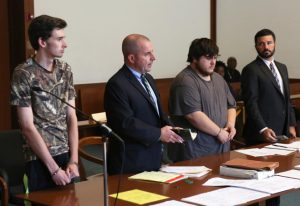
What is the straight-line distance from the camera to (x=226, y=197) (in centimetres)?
248

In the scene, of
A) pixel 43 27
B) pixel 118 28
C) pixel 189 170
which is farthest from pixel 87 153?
pixel 118 28

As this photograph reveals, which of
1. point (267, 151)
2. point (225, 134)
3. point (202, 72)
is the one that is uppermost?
point (202, 72)

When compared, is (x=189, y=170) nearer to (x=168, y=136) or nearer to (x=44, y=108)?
(x=168, y=136)

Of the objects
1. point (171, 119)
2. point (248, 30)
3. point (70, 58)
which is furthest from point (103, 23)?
point (171, 119)

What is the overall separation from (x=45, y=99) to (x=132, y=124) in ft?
1.86

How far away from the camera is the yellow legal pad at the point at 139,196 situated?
2.45 metres

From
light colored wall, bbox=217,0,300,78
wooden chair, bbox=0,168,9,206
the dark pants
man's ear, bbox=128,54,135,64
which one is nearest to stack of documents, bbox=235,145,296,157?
man's ear, bbox=128,54,135,64

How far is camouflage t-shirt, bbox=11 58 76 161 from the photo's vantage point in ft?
8.86

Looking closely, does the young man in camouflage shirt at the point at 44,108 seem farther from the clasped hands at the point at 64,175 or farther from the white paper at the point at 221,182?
the white paper at the point at 221,182

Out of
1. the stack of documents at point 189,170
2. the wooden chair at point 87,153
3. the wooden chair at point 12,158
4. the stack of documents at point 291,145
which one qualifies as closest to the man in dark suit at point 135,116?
the stack of documents at point 189,170

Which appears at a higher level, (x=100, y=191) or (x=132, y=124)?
A: (x=132, y=124)

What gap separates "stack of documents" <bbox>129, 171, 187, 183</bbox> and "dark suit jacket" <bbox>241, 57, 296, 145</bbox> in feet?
4.67

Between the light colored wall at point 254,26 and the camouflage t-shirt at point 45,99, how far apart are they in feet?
21.4

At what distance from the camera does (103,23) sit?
7.23 m
